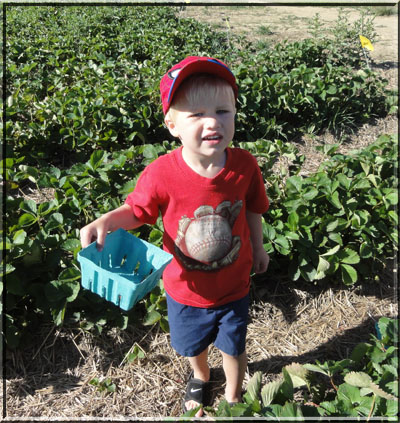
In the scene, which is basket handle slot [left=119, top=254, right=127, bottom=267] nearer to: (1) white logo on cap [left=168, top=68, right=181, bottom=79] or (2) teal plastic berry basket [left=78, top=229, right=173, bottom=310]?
(2) teal plastic berry basket [left=78, top=229, right=173, bottom=310]

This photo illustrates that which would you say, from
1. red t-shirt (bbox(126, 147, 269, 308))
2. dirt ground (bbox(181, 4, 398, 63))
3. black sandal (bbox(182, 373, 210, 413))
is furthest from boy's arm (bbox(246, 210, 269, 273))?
dirt ground (bbox(181, 4, 398, 63))

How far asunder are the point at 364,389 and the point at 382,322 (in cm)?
36

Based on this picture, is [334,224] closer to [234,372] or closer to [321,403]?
[234,372]

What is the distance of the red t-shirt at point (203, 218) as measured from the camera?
1483 millimetres

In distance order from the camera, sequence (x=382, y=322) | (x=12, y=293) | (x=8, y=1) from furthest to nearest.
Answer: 1. (x=8, y=1)
2. (x=12, y=293)
3. (x=382, y=322)

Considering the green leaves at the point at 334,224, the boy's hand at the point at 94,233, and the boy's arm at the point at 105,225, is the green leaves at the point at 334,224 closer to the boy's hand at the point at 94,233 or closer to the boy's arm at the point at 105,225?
the boy's arm at the point at 105,225

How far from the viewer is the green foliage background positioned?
7.04ft

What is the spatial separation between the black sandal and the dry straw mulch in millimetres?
55

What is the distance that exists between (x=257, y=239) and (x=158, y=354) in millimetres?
844

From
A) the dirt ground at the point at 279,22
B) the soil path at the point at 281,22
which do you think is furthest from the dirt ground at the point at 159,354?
the dirt ground at the point at 279,22

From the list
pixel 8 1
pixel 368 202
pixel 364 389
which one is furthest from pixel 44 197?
pixel 8 1

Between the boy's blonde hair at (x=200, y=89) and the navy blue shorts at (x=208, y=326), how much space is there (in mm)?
767

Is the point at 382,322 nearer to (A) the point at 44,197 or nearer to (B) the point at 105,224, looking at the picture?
(B) the point at 105,224

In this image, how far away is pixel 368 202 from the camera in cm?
253
